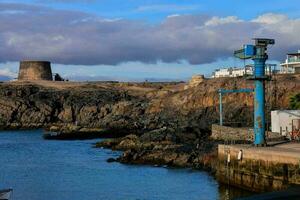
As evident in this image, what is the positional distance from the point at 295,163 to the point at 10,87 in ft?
411

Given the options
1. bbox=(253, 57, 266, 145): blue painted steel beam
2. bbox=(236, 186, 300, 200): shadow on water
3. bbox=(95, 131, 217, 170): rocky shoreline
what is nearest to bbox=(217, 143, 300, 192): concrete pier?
bbox=(253, 57, 266, 145): blue painted steel beam

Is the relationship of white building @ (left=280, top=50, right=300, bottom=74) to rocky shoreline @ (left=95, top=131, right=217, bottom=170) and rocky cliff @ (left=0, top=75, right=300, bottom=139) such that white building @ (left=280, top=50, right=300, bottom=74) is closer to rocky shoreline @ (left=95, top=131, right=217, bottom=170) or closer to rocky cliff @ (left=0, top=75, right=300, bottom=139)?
rocky cliff @ (left=0, top=75, right=300, bottom=139)

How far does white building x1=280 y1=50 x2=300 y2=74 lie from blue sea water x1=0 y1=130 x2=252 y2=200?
173 ft

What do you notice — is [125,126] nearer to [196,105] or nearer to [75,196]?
[196,105]

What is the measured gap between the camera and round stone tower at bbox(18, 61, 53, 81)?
7121 inches

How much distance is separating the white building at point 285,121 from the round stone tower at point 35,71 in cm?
13666

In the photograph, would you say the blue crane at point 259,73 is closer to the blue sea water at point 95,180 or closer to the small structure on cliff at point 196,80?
the blue sea water at point 95,180

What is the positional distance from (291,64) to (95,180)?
236 feet

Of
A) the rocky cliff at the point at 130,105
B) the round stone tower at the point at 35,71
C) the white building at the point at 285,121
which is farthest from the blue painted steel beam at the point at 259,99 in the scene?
the round stone tower at the point at 35,71

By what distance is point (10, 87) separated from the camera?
14712 cm

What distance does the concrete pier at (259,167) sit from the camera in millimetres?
29438

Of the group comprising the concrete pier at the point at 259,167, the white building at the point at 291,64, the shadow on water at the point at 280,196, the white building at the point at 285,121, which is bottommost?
the concrete pier at the point at 259,167

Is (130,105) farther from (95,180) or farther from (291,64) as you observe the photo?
(95,180)

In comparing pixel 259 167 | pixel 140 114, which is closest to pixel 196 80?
pixel 140 114
